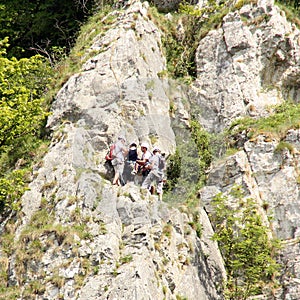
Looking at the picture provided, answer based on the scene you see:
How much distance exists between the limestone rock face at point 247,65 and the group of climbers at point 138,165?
5.21 meters

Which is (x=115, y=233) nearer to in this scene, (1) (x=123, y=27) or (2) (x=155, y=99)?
(2) (x=155, y=99)

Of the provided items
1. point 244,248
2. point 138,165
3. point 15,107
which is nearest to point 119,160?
point 138,165

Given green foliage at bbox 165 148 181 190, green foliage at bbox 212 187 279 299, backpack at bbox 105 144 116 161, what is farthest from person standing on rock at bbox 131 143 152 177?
green foliage at bbox 212 187 279 299

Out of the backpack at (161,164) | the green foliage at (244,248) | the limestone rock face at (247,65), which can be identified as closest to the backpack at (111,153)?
the backpack at (161,164)

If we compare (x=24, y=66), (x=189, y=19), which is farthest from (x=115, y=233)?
(x=189, y=19)

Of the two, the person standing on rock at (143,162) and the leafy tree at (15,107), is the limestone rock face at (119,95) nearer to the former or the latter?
the leafy tree at (15,107)

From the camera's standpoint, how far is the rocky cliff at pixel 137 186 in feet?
55.1

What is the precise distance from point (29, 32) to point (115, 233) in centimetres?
1448

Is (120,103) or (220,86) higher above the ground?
(120,103)

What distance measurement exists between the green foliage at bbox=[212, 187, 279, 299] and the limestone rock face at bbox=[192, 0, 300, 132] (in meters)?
5.36

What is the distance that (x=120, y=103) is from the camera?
68.3 ft

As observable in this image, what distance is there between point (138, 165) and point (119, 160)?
2.09 feet

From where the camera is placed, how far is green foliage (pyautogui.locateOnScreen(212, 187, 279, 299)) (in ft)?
57.1

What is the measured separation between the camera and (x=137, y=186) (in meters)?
18.6
